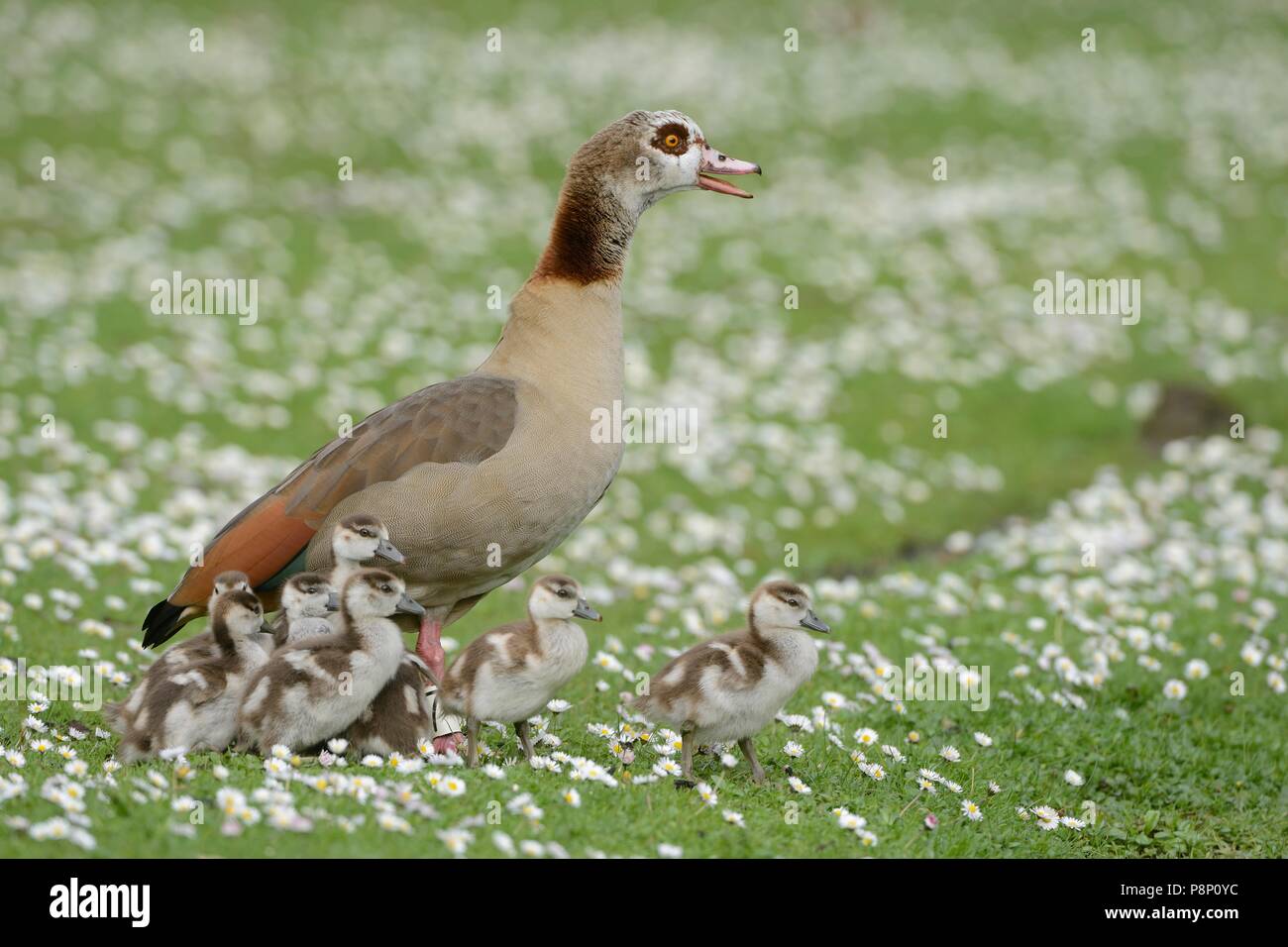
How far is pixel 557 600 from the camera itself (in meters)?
7.55

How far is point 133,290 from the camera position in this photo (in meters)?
19.7

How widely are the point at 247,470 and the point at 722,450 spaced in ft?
18.2

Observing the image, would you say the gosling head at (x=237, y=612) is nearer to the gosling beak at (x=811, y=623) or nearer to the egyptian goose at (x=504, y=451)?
the egyptian goose at (x=504, y=451)

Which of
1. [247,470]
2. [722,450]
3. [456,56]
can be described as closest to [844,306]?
[722,450]

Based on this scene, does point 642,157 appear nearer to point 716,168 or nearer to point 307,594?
point 716,168

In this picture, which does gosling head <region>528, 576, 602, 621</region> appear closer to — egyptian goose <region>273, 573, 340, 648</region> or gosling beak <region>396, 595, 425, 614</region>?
gosling beak <region>396, 595, 425, 614</region>

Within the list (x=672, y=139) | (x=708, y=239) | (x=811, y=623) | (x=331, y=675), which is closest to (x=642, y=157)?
(x=672, y=139)

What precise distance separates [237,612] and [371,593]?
0.82 m

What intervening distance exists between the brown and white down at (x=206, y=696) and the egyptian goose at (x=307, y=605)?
0.63ft

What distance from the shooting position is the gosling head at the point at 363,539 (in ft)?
24.8

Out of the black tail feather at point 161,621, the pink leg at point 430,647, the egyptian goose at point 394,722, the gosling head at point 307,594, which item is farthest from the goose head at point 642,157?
the black tail feather at point 161,621

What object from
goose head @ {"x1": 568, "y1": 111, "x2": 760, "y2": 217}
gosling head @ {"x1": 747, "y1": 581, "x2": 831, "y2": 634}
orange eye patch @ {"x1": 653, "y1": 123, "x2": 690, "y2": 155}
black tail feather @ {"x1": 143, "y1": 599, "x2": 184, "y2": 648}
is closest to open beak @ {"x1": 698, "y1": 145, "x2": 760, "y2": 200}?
goose head @ {"x1": 568, "y1": 111, "x2": 760, "y2": 217}

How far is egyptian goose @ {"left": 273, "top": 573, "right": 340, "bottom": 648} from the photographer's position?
25.3 feet
